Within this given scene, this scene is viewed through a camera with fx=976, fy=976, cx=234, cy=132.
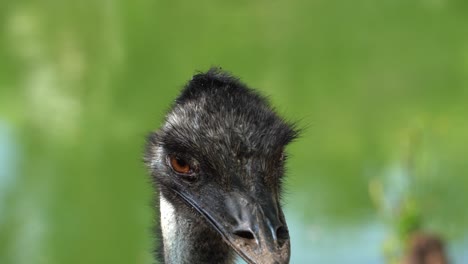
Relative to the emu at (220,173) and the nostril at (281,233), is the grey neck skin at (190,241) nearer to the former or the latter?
the emu at (220,173)

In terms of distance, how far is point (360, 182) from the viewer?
36.3 feet

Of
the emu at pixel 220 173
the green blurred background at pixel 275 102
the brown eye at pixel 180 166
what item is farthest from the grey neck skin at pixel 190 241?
the green blurred background at pixel 275 102

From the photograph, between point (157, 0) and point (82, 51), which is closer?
point (82, 51)

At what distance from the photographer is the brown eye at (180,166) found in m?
2.63

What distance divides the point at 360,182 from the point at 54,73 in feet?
19.8

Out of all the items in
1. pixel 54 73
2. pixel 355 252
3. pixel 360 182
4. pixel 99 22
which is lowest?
pixel 355 252

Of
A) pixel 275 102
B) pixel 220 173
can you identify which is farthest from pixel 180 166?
pixel 275 102

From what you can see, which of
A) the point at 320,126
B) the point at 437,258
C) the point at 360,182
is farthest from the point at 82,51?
the point at 437,258

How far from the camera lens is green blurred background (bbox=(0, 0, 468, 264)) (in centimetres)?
986

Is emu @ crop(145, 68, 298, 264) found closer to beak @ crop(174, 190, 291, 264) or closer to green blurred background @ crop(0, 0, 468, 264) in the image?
beak @ crop(174, 190, 291, 264)

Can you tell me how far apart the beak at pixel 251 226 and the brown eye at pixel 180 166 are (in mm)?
112

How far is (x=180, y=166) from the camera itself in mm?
2654

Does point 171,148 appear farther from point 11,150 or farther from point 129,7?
point 129,7

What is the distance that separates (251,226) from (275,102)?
265 inches
